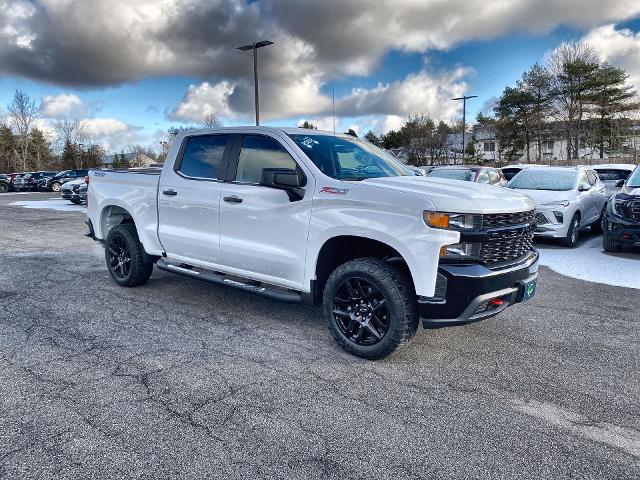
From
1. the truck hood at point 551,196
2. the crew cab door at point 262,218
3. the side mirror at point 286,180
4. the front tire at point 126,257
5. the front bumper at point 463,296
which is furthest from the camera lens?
the truck hood at point 551,196

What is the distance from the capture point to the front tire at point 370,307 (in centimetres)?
375

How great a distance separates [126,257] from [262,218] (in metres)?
2.69

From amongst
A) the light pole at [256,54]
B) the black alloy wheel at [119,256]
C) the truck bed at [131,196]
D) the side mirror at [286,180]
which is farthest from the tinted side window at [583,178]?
the light pole at [256,54]

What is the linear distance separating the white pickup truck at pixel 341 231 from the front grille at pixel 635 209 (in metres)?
5.31

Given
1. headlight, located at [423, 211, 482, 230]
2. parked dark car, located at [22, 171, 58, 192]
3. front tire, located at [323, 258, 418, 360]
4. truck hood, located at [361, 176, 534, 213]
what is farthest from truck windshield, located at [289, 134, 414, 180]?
parked dark car, located at [22, 171, 58, 192]

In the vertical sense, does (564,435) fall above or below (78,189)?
below

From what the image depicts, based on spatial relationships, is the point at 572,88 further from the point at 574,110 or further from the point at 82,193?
the point at 82,193

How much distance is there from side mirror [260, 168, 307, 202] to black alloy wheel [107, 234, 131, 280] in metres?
2.84

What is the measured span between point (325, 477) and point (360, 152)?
328 cm

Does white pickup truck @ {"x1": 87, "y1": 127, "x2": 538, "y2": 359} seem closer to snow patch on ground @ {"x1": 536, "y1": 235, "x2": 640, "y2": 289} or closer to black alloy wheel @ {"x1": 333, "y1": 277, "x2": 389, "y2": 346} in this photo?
black alloy wheel @ {"x1": 333, "y1": 277, "x2": 389, "y2": 346}

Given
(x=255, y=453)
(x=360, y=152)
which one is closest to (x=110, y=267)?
(x=360, y=152)

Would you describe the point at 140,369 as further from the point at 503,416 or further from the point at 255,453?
the point at 503,416

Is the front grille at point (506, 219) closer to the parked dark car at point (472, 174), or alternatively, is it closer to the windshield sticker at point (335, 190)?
the windshield sticker at point (335, 190)

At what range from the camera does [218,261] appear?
505 centimetres
